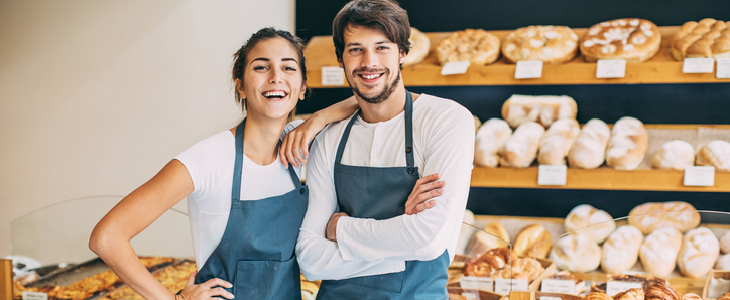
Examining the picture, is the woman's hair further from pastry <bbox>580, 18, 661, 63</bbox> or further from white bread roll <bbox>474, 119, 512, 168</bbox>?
pastry <bbox>580, 18, 661, 63</bbox>

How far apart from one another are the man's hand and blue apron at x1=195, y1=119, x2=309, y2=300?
116 millimetres

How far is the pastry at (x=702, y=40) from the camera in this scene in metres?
2.33

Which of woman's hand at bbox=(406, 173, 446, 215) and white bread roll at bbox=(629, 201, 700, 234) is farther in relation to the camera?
white bread roll at bbox=(629, 201, 700, 234)

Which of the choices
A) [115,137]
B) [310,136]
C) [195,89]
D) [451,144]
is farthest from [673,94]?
[115,137]

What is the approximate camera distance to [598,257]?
1.93m

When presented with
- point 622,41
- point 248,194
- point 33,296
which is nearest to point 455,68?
point 622,41

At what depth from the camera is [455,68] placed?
2.59 meters

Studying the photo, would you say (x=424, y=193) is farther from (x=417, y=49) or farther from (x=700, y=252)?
(x=417, y=49)

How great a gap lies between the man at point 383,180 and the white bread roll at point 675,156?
1.43 metres

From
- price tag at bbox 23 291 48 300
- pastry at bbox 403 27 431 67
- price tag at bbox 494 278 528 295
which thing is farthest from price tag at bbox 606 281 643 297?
price tag at bbox 23 291 48 300

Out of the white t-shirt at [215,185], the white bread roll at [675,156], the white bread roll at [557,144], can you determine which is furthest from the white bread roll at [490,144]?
the white t-shirt at [215,185]

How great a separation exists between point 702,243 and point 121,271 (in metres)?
1.82

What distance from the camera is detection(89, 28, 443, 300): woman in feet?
4.69

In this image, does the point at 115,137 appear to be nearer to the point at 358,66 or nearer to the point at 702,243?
the point at 358,66
